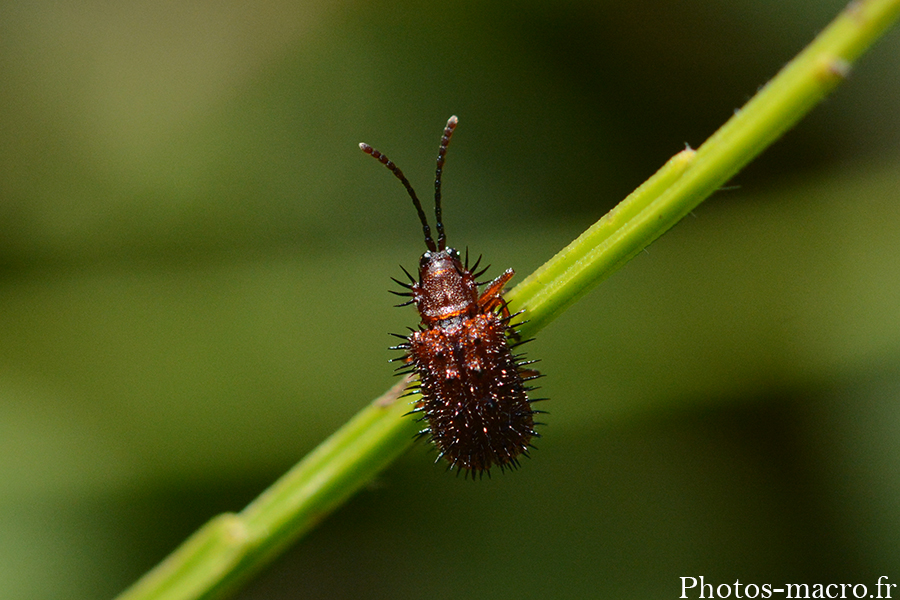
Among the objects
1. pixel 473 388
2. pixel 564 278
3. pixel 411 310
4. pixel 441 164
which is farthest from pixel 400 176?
pixel 411 310

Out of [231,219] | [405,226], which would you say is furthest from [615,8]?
[231,219]

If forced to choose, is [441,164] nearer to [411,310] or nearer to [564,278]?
[564,278]

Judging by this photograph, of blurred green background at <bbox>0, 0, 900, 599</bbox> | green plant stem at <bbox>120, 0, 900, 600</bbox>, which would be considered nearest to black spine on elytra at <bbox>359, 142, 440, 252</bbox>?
green plant stem at <bbox>120, 0, 900, 600</bbox>

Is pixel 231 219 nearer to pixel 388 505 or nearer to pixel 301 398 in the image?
pixel 301 398

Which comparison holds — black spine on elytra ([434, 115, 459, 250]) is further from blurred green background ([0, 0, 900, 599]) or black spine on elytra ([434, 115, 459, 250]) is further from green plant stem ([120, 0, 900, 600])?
blurred green background ([0, 0, 900, 599])

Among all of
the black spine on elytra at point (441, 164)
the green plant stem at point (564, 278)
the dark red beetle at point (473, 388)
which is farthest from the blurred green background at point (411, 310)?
the green plant stem at point (564, 278)

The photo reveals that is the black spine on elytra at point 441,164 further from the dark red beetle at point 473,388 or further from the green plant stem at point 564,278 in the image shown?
the green plant stem at point 564,278

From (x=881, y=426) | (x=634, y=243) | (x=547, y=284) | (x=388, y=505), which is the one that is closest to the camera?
(x=634, y=243)
